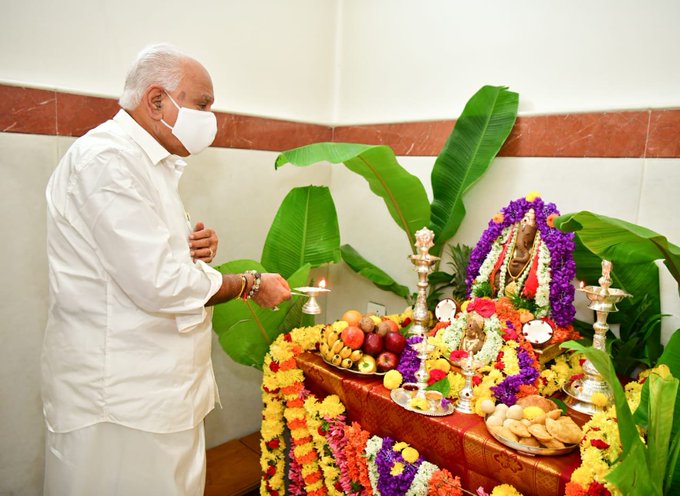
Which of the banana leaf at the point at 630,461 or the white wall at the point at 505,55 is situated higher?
the white wall at the point at 505,55

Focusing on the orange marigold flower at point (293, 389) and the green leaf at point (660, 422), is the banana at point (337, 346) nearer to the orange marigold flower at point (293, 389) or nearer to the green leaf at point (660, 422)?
the orange marigold flower at point (293, 389)

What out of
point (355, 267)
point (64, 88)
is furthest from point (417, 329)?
point (64, 88)

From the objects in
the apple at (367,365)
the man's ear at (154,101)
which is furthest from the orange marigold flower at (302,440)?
the man's ear at (154,101)

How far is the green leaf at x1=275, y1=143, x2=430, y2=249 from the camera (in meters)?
1.96

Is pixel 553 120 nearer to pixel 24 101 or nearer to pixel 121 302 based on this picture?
pixel 121 302

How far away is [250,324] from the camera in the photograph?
2.23m

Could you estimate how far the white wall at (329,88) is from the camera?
1893 millimetres

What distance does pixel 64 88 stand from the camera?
206 cm

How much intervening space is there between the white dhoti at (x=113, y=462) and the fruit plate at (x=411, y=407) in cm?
70

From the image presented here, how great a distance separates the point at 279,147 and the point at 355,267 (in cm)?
84

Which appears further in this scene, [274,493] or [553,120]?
[274,493]

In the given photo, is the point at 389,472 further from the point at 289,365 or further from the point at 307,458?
the point at 289,365

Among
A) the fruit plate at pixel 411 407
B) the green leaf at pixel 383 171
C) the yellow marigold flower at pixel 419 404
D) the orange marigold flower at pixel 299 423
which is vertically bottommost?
the orange marigold flower at pixel 299 423

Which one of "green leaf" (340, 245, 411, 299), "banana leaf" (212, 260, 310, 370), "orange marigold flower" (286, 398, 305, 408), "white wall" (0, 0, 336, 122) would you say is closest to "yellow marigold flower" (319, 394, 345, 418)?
"orange marigold flower" (286, 398, 305, 408)
